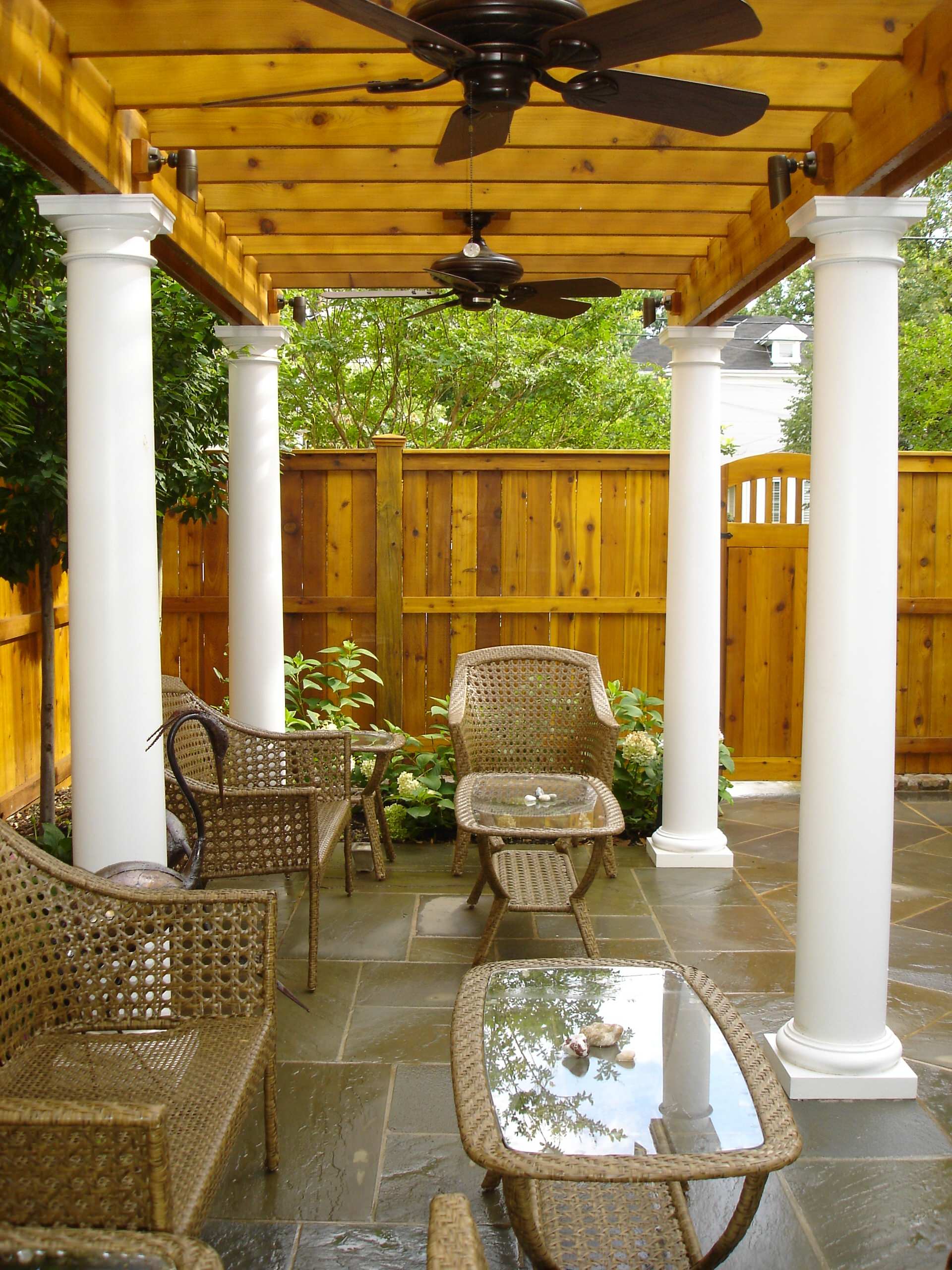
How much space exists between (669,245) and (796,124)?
120 cm

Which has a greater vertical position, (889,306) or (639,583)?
(889,306)

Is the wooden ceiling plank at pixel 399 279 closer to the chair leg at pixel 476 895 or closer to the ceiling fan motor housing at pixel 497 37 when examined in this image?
the chair leg at pixel 476 895

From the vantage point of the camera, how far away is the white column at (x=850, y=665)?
8.89 ft

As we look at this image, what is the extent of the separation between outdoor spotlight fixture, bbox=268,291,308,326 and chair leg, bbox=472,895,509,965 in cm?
249

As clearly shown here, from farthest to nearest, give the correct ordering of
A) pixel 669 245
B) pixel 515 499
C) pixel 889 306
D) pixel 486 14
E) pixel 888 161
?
1. pixel 515 499
2. pixel 669 245
3. pixel 889 306
4. pixel 888 161
5. pixel 486 14

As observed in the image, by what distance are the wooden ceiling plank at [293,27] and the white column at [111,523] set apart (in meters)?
0.42

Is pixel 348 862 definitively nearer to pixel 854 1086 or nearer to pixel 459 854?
pixel 459 854

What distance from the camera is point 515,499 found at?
19.2ft

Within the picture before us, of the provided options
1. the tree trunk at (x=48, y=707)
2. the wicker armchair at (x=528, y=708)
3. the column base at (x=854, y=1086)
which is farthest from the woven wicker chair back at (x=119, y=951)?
the wicker armchair at (x=528, y=708)

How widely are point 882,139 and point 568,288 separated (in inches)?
49.4

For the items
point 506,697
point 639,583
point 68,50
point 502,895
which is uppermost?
point 68,50

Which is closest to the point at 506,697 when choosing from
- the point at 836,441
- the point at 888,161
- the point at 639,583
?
the point at 639,583

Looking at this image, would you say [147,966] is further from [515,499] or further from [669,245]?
[515,499]

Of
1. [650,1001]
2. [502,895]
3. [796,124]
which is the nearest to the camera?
[650,1001]
